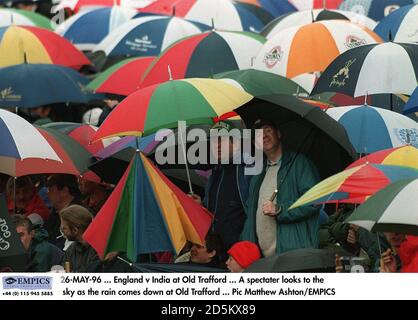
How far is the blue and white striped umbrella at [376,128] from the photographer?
11.9 metres

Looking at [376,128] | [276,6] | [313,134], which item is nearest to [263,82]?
[376,128]

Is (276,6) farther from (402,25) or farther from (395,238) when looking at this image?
(395,238)

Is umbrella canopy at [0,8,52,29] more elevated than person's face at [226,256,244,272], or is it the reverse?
person's face at [226,256,244,272]

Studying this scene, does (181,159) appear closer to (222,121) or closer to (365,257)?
(222,121)

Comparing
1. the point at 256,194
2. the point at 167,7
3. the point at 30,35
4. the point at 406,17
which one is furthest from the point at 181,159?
the point at 167,7

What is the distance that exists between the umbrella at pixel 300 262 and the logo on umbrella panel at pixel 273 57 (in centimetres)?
399

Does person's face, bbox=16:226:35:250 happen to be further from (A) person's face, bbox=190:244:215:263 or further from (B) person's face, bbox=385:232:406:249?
(B) person's face, bbox=385:232:406:249

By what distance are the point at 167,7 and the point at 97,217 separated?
7539 mm

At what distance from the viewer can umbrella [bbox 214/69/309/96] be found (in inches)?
492

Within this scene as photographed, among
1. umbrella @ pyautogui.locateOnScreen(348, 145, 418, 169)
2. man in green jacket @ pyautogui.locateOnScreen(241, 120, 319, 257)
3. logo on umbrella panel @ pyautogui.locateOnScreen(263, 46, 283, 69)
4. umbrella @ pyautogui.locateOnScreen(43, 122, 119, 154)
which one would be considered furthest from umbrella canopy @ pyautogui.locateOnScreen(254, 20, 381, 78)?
umbrella @ pyautogui.locateOnScreen(348, 145, 418, 169)

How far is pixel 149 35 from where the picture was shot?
17.0 metres

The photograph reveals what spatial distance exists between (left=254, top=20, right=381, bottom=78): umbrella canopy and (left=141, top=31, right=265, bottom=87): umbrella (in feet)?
0.96

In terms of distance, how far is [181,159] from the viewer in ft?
41.2

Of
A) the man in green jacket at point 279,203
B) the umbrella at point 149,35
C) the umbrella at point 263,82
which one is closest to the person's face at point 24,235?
the man in green jacket at point 279,203
